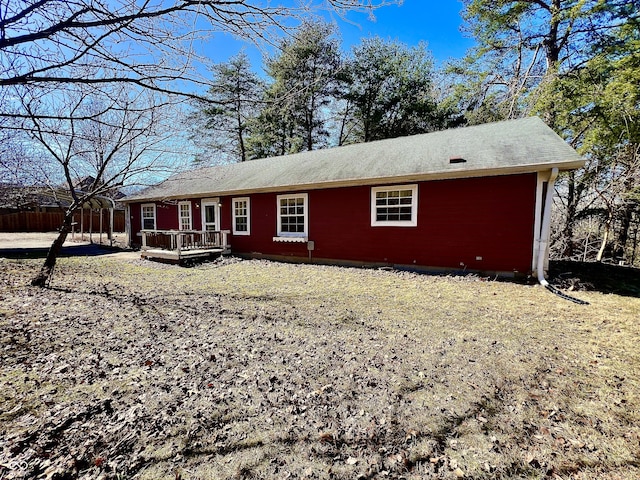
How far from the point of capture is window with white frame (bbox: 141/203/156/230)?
1522 cm

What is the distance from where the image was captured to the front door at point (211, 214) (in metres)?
12.6

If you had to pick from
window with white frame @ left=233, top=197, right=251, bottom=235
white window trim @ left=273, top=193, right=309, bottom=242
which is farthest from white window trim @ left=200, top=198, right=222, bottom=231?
white window trim @ left=273, top=193, right=309, bottom=242

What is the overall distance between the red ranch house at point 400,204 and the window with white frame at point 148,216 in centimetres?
277

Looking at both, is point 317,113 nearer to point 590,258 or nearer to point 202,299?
point 590,258

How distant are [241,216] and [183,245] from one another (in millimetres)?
2415

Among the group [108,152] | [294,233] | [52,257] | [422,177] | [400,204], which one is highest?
[108,152]

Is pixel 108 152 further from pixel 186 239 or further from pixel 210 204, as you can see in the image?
pixel 210 204

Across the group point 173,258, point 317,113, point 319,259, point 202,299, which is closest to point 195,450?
point 202,299

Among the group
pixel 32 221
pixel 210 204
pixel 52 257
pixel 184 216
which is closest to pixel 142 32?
pixel 52 257

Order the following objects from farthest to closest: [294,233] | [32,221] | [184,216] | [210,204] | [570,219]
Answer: [32,221] → [184,216] → [210,204] → [570,219] → [294,233]

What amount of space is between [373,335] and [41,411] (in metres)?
3.32

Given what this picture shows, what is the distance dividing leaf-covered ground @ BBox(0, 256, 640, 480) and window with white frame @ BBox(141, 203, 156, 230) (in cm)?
1056

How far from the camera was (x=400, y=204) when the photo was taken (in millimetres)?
8734

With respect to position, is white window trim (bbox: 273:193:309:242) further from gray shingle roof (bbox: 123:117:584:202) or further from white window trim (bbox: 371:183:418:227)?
white window trim (bbox: 371:183:418:227)
